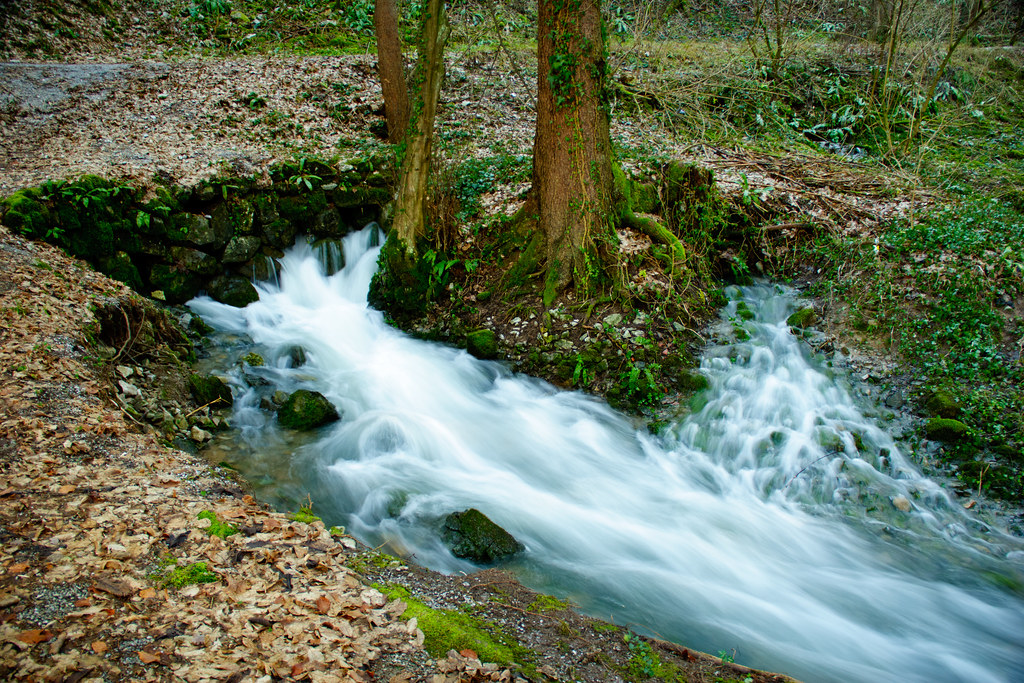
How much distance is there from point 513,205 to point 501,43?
2.48m

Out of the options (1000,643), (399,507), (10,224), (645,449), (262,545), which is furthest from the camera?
(10,224)

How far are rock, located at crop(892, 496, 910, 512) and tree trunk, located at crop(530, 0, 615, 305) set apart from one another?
4122 millimetres

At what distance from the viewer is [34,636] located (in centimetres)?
283

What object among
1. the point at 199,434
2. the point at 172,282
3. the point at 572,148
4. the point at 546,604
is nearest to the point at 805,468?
the point at 546,604

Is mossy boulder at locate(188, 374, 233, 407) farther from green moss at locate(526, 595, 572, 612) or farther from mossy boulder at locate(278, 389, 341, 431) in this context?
green moss at locate(526, 595, 572, 612)

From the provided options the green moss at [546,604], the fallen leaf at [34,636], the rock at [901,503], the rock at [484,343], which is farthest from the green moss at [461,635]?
the rock at [484,343]

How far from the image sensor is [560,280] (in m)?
7.90

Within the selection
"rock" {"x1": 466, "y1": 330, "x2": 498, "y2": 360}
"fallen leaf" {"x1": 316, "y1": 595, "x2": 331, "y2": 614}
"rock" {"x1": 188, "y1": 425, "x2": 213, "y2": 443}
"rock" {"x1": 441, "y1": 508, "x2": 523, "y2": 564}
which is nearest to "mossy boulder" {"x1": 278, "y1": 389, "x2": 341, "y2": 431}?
"rock" {"x1": 188, "y1": 425, "x2": 213, "y2": 443}

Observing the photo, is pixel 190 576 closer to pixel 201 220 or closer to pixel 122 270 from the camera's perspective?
pixel 122 270

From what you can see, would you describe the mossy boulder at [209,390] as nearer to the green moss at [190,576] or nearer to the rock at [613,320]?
the green moss at [190,576]

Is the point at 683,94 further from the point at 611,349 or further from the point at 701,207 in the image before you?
the point at 611,349

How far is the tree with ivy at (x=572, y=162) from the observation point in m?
7.09

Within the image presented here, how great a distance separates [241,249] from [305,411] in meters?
4.08

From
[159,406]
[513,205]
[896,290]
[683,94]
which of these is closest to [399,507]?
[159,406]
